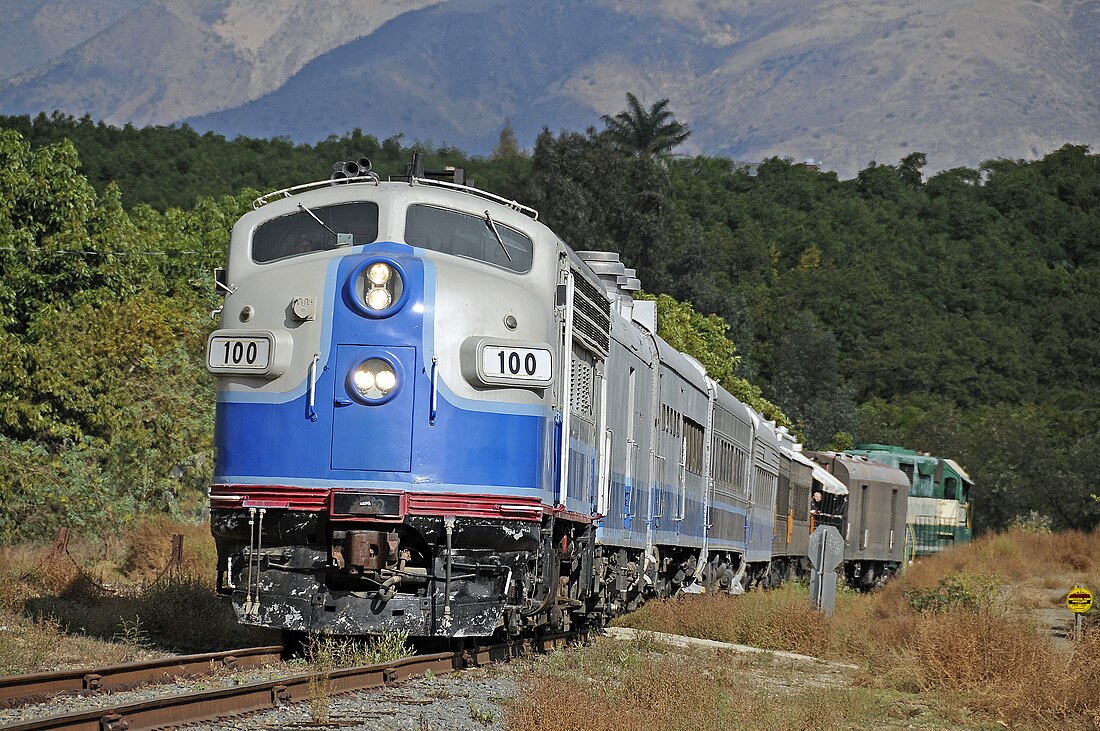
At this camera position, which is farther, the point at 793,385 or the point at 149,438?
the point at 793,385

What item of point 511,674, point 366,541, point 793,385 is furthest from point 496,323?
point 793,385

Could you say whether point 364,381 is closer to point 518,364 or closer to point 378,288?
point 378,288

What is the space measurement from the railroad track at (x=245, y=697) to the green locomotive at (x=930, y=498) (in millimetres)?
35487

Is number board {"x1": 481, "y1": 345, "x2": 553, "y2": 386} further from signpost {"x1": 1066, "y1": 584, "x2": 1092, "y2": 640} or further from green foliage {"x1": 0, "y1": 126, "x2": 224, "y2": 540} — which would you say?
green foliage {"x1": 0, "y1": 126, "x2": 224, "y2": 540}

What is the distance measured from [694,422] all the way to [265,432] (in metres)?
9.79

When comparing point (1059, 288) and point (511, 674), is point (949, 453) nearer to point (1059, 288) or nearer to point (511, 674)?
point (1059, 288)

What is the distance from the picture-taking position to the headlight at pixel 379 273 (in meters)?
11.1

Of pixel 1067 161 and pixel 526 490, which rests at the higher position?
pixel 1067 161

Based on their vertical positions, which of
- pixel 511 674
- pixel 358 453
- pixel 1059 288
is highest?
pixel 1059 288

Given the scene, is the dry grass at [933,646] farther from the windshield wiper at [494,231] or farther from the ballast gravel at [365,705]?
the windshield wiper at [494,231]

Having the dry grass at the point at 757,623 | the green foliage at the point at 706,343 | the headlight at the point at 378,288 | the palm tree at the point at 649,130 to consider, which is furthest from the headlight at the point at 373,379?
the palm tree at the point at 649,130

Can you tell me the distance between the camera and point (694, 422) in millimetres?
19984

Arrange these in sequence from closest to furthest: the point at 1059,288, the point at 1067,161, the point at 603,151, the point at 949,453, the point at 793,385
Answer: the point at 949,453 → the point at 603,151 → the point at 793,385 → the point at 1059,288 → the point at 1067,161

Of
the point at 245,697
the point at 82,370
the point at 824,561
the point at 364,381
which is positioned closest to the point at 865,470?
the point at 824,561
